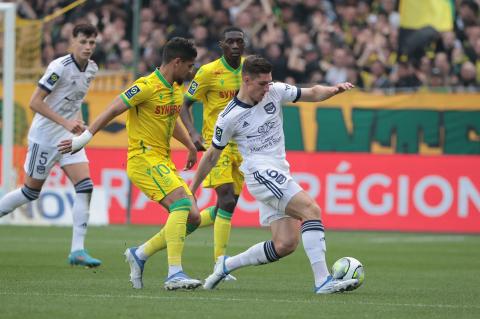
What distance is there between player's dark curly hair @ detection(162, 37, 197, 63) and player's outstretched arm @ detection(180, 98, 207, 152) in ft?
6.54

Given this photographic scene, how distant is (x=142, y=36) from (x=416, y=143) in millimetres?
6725

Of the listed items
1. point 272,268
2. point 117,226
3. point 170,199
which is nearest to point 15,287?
point 170,199

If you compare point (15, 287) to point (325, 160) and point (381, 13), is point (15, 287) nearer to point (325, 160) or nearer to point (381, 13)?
point (325, 160)

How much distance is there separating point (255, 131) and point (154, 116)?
0.99 m

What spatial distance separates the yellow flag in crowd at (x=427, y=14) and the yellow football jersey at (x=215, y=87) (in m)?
9.49

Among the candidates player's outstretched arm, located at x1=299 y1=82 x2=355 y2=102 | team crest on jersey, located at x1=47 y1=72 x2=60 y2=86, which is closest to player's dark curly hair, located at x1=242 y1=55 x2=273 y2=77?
player's outstretched arm, located at x1=299 y1=82 x2=355 y2=102

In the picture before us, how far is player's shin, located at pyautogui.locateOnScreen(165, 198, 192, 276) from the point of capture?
10094mm

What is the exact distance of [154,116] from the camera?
34.6ft

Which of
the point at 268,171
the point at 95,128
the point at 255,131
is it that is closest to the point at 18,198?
the point at 95,128

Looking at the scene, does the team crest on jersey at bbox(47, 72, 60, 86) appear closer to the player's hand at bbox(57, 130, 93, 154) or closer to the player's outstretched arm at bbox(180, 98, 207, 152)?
the player's outstretched arm at bbox(180, 98, 207, 152)

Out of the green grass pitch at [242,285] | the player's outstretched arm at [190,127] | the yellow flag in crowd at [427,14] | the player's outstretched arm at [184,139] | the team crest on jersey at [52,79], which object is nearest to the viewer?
the green grass pitch at [242,285]

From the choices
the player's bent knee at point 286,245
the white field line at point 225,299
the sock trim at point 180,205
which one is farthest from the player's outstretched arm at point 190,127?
the white field line at point 225,299

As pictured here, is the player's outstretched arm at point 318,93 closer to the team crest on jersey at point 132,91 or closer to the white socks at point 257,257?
the white socks at point 257,257

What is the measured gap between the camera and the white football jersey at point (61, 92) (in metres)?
13.1
